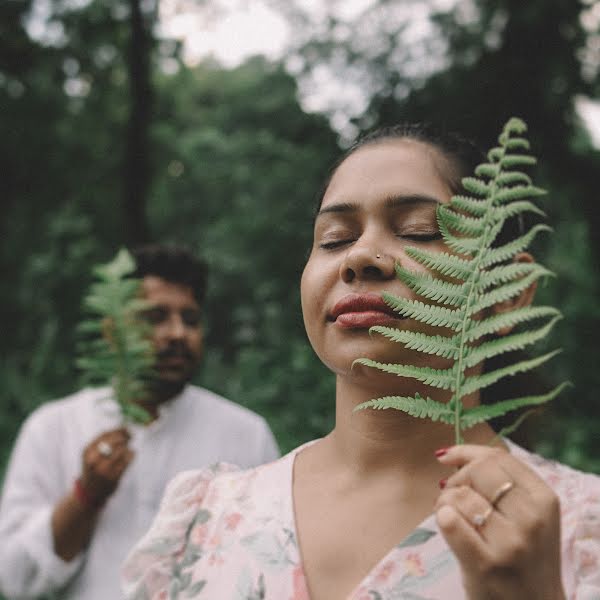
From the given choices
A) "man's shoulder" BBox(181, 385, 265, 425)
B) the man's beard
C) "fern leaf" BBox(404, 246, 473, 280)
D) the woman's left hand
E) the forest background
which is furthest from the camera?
the forest background

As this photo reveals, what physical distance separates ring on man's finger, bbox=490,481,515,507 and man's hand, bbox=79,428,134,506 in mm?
2365

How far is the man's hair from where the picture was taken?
356 cm

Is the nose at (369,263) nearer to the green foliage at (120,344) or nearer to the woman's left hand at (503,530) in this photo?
the woman's left hand at (503,530)

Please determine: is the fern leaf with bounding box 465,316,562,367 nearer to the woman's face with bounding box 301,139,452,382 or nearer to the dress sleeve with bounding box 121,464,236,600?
the woman's face with bounding box 301,139,452,382

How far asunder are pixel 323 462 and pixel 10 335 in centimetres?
870

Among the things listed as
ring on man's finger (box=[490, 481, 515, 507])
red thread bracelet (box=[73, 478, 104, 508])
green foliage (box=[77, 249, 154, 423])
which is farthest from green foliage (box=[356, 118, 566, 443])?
red thread bracelet (box=[73, 478, 104, 508])

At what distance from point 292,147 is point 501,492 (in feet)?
27.4

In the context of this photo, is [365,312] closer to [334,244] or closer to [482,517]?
[334,244]

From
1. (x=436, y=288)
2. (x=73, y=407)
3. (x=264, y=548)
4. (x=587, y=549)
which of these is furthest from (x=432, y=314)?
(x=73, y=407)

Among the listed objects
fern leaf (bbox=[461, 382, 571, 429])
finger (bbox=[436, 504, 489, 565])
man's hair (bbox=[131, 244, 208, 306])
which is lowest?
finger (bbox=[436, 504, 489, 565])

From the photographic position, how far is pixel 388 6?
8.40m

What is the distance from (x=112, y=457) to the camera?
2961mm

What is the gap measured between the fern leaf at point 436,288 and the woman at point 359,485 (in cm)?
19

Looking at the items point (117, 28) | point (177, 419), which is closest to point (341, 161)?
point (177, 419)
